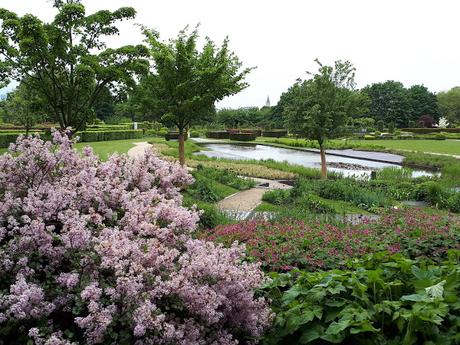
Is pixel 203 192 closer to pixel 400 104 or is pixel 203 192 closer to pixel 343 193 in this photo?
pixel 343 193

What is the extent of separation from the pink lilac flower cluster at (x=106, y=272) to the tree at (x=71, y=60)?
10039 millimetres

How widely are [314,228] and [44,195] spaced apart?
4.25 metres

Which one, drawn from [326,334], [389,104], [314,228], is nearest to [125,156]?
[326,334]

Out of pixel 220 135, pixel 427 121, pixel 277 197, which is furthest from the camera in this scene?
pixel 427 121

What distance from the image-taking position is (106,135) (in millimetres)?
33438

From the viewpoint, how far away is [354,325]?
2646 millimetres

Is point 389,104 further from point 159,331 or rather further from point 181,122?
point 159,331

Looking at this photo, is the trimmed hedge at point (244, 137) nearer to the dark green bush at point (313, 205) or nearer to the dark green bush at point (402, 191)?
the dark green bush at point (402, 191)

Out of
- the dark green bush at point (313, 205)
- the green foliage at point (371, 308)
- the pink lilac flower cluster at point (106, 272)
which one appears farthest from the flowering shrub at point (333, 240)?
the dark green bush at point (313, 205)

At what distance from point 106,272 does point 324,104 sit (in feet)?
46.8

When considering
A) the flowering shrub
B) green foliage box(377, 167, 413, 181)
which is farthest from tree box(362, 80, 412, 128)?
the flowering shrub

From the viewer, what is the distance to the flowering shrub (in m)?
4.83

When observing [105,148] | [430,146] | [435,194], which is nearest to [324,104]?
[435,194]

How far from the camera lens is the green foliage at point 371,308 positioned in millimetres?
2674
